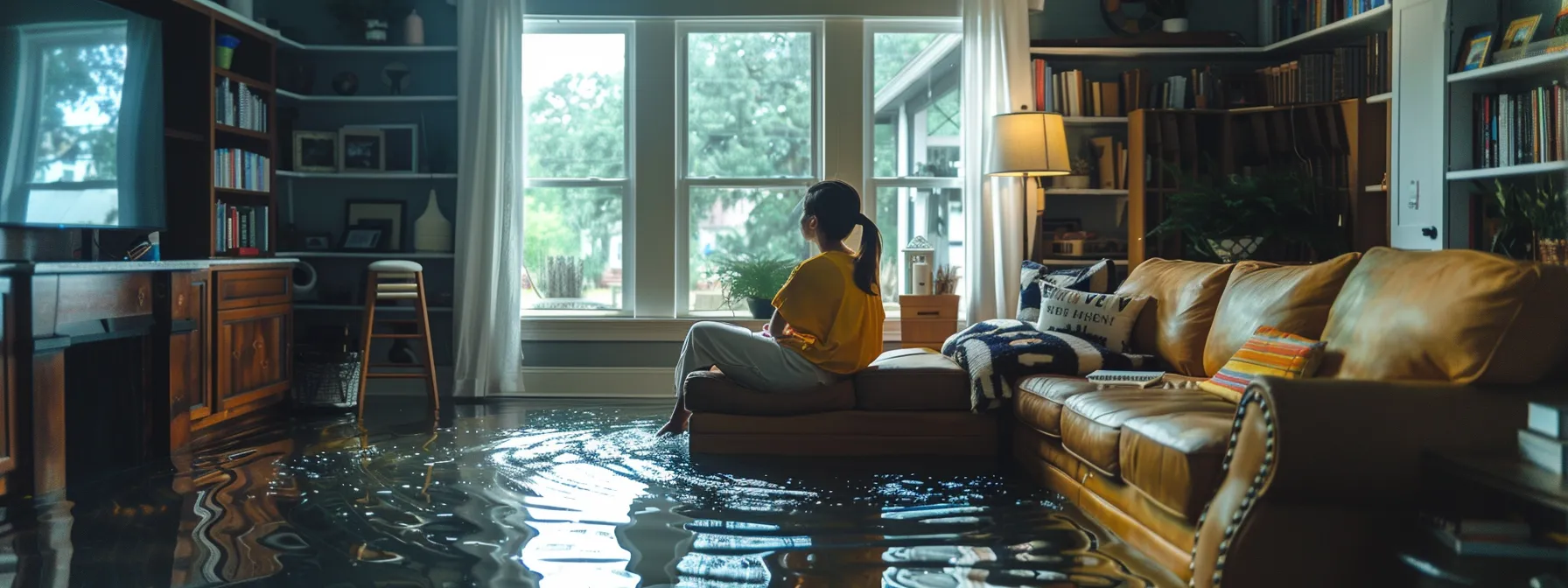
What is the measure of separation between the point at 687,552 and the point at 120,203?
300cm

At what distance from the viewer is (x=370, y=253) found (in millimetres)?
6230

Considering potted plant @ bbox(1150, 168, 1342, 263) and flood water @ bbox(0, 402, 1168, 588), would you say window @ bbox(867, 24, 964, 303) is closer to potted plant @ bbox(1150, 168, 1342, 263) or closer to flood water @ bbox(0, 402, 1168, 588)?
potted plant @ bbox(1150, 168, 1342, 263)

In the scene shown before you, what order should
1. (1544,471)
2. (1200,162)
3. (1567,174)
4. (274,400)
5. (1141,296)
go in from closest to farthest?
(1544,471) < (1567,174) < (1141,296) < (274,400) < (1200,162)

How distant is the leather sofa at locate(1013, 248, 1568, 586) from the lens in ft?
7.36

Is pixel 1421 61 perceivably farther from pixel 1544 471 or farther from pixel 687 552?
pixel 687 552

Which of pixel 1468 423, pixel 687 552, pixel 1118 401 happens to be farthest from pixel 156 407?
pixel 1468 423

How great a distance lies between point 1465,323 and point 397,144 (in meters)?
5.35

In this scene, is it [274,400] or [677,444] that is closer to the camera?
[677,444]

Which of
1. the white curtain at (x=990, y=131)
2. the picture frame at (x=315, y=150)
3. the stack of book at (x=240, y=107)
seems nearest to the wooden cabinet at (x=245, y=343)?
the stack of book at (x=240, y=107)

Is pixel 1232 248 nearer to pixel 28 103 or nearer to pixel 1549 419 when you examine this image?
pixel 1549 419

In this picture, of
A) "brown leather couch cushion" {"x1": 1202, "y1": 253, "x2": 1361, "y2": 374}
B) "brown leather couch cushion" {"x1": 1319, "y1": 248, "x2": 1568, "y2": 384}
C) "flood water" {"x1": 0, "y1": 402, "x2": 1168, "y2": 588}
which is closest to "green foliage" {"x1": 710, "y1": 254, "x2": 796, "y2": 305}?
"flood water" {"x1": 0, "y1": 402, "x2": 1168, "y2": 588}

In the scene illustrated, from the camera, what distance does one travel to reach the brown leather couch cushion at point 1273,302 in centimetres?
327

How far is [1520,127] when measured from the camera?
4.31 metres

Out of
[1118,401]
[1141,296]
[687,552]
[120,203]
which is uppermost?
[120,203]
